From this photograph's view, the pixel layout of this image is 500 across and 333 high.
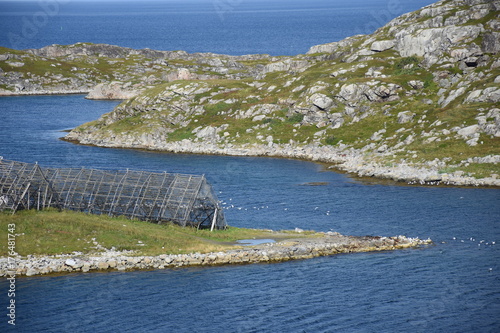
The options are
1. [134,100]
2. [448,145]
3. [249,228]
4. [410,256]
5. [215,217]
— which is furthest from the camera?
[134,100]

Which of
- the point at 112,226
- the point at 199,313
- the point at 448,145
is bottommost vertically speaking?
the point at 199,313

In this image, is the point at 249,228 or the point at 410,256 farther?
the point at 249,228

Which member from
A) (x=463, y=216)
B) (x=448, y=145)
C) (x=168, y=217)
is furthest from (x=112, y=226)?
(x=448, y=145)

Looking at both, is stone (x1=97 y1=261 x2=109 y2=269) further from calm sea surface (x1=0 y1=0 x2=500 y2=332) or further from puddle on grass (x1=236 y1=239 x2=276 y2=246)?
puddle on grass (x1=236 y1=239 x2=276 y2=246)

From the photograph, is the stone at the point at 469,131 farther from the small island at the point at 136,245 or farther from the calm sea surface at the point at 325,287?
the small island at the point at 136,245

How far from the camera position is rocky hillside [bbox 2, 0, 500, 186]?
388 ft

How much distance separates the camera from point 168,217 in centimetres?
8025

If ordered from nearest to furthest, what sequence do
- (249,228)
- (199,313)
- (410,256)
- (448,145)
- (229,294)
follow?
(199,313)
(229,294)
(410,256)
(249,228)
(448,145)

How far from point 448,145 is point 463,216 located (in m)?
32.8

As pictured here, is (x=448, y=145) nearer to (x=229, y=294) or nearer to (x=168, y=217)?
(x=168, y=217)

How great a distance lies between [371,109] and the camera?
144m

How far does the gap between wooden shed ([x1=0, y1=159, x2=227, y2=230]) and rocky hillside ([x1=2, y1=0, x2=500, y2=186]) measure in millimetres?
→ 44707

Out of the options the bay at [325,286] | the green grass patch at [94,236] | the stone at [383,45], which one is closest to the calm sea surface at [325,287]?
the bay at [325,286]

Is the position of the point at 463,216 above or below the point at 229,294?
above
